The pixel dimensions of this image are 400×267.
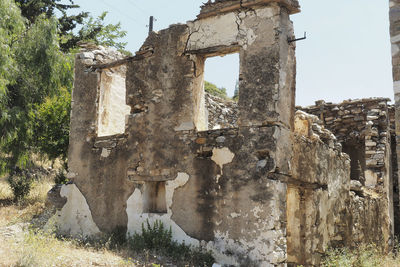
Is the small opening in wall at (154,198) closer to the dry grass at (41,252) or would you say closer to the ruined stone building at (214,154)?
the ruined stone building at (214,154)

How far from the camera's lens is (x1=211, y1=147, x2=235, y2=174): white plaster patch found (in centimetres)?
761

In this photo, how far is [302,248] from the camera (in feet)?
26.7

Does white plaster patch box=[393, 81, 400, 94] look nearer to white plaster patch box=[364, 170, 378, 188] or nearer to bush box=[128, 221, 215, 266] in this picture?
bush box=[128, 221, 215, 266]

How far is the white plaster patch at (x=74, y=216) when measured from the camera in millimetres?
9258

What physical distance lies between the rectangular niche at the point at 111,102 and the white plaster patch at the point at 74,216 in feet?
4.69

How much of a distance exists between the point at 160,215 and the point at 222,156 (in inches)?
66.5

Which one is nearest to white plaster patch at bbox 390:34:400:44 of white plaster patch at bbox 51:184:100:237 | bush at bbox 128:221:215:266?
bush at bbox 128:221:215:266

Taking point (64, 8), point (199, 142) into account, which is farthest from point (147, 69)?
point (64, 8)

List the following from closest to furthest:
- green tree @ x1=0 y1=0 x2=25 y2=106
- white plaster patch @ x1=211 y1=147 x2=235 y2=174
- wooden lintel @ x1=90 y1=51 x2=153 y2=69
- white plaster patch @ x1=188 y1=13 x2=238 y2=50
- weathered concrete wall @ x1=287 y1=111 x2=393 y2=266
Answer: white plaster patch @ x1=211 y1=147 x2=235 y2=174
white plaster patch @ x1=188 y1=13 x2=238 y2=50
weathered concrete wall @ x1=287 y1=111 x2=393 y2=266
wooden lintel @ x1=90 y1=51 x2=153 y2=69
green tree @ x1=0 y1=0 x2=25 y2=106

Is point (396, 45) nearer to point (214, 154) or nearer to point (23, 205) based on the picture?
point (214, 154)

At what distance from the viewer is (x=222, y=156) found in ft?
25.2

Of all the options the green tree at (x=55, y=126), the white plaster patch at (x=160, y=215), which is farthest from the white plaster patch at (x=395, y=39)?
the green tree at (x=55, y=126)

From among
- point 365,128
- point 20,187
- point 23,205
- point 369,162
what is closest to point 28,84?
point 20,187

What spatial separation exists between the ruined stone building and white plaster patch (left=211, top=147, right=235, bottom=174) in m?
0.02
